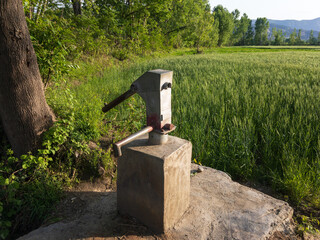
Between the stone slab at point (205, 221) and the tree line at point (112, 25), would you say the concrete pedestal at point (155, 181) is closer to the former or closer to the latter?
the stone slab at point (205, 221)

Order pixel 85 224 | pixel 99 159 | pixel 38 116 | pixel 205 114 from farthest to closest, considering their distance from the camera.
→ pixel 205 114 < pixel 99 159 < pixel 38 116 < pixel 85 224

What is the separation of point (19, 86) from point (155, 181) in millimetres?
1607

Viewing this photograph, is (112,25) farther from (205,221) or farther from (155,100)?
(205,221)

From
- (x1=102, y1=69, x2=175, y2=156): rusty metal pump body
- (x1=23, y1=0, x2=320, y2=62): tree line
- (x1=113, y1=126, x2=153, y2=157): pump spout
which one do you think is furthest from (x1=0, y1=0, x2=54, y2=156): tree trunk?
(x1=113, y1=126, x2=153, y2=157): pump spout

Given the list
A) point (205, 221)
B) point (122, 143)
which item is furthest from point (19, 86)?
point (205, 221)

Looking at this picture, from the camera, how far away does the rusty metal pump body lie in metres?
1.29

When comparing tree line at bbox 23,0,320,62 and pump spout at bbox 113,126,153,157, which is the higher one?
tree line at bbox 23,0,320,62

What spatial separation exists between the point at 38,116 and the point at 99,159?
2.54 feet

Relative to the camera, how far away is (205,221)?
1.63 meters

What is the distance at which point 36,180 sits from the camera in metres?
2.07

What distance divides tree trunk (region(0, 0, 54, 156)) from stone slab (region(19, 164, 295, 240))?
37.0 inches

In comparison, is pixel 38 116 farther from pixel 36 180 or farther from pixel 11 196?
pixel 11 196

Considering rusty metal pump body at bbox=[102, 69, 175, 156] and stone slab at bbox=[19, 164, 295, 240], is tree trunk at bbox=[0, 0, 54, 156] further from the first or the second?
rusty metal pump body at bbox=[102, 69, 175, 156]

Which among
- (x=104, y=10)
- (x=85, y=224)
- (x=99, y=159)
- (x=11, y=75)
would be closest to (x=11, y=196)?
(x=85, y=224)
